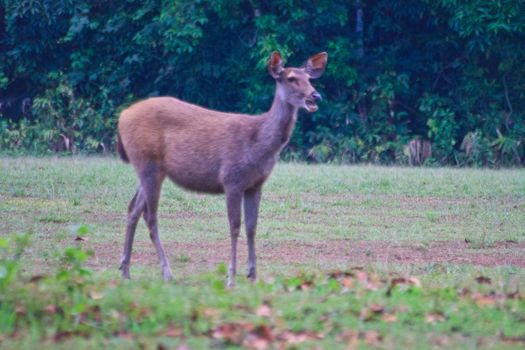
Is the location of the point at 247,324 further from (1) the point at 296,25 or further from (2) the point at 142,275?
(1) the point at 296,25

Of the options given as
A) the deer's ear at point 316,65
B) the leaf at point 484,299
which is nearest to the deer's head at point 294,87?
the deer's ear at point 316,65

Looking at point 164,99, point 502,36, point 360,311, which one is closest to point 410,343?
point 360,311

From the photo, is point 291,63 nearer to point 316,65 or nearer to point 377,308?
point 316,65

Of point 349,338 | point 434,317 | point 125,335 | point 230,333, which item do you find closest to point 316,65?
point 434,317

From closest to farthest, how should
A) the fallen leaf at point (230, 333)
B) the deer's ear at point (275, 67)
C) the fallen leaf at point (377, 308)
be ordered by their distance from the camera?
1. the fallen leaf at point (230, 333)
2. the fallen leaf at point (377, 308)
3. the deer's ear at point (275, 67)

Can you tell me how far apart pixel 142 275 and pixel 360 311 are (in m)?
2.72

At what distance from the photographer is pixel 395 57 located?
77.3 ft

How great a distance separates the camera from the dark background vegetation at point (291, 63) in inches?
872

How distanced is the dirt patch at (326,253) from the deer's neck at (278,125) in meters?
1.23

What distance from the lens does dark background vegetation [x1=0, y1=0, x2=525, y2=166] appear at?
72.7ft

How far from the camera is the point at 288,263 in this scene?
31.9ft

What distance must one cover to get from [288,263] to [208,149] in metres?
1.37

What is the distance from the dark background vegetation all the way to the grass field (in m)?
4.15

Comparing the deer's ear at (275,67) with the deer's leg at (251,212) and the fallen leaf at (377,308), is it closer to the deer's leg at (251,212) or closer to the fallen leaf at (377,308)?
the deer's leg at (251,212)
